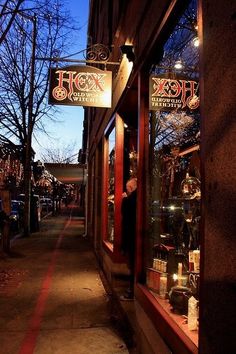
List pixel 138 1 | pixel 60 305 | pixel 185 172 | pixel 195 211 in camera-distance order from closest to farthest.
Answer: pixel 195 211 → pixel 185 172 → pixel 138 1 → pixel 60 305

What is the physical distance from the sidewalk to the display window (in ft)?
4.10

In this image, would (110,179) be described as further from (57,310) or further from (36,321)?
(36,321)

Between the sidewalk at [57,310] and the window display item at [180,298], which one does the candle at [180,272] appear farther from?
the sidewalk at [57,310]

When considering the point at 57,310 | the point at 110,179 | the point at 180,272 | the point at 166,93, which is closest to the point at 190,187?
the point at 180,272

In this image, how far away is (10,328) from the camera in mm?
5695

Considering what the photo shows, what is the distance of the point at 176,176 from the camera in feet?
16.7

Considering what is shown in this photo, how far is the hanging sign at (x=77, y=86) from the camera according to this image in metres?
7.04

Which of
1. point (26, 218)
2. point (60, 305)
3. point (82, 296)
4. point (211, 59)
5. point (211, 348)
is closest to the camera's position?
point (211, 348)

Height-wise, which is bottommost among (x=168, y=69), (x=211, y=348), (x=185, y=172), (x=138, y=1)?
(x=211, y=348)

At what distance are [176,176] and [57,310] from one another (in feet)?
10.6

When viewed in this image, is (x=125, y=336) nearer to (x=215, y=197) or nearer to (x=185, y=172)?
(x=185, y=172)

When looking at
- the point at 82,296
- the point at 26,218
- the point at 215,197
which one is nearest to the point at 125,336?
the point at 82,296

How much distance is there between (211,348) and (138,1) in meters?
4.81

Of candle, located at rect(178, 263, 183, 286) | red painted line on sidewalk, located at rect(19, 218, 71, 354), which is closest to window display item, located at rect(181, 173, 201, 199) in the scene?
candle, located at rect(178, 263, 183, 286)
